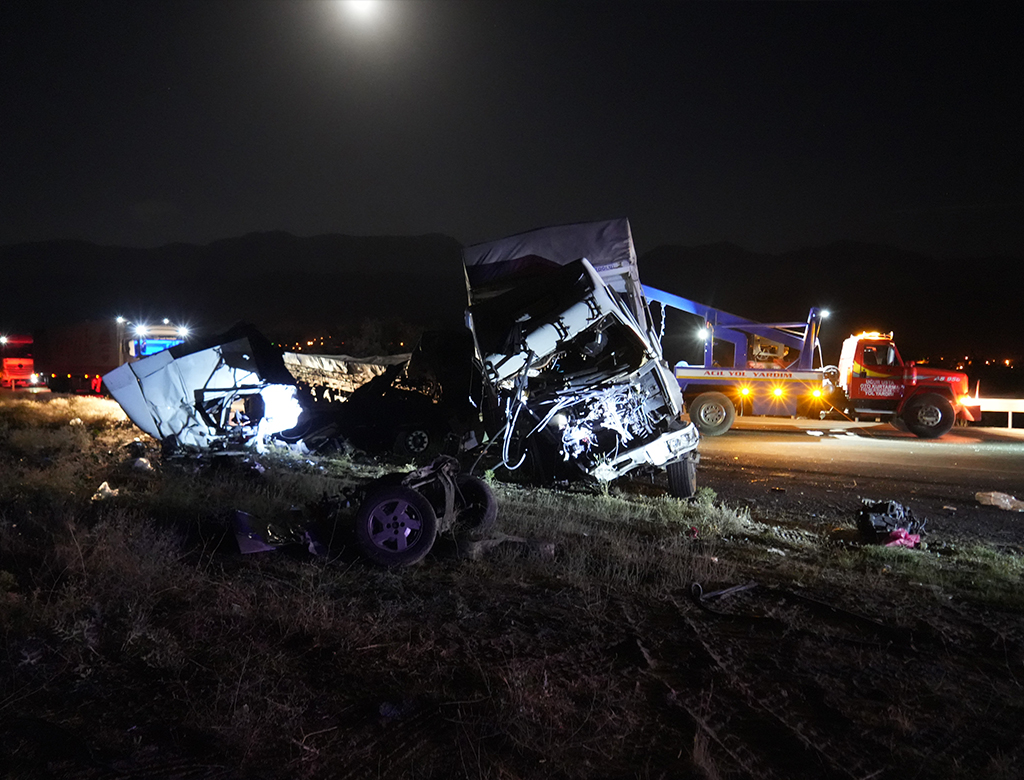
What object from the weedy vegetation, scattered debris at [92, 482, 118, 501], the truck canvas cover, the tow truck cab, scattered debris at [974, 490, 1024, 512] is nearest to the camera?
the weedy vegetation

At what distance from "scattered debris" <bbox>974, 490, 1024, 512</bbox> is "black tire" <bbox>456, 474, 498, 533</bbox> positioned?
22.0 feet

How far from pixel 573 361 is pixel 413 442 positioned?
14.7 ft

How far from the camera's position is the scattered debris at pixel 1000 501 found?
8.28 meters

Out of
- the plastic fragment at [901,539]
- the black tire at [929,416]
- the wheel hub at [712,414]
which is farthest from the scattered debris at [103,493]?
the black tire at [929,416]

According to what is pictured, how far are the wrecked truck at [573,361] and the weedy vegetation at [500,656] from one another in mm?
2460

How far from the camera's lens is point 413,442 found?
12312mm

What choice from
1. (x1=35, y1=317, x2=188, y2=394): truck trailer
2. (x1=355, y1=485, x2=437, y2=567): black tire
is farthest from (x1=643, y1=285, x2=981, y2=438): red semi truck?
(x1=35, y1=317, x2=188, y2=394): truck trailer

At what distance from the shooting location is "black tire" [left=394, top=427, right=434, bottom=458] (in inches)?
482

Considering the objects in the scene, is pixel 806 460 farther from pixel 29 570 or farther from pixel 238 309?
pixel 238 309

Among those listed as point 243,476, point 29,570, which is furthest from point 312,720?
point 243,476

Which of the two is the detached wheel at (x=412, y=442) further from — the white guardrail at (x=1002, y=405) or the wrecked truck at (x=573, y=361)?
the white guardrail at (x=1002, y=405)

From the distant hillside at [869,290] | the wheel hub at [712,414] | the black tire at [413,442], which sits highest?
the distant hillside at [869,290]

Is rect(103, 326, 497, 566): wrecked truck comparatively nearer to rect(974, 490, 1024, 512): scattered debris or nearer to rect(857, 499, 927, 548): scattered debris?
rect(857, 499, 927, 548): scattered debris

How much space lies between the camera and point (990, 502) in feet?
27.9
